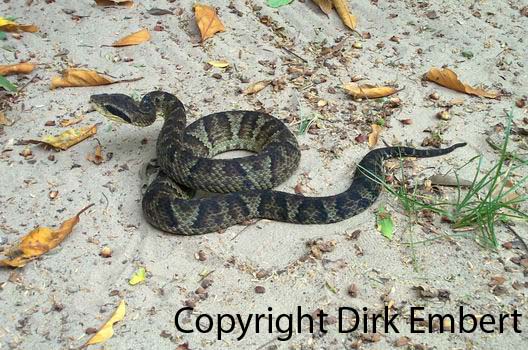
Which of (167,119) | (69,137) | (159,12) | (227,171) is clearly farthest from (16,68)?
(227,171)

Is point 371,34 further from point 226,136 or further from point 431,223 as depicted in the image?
point 431,223

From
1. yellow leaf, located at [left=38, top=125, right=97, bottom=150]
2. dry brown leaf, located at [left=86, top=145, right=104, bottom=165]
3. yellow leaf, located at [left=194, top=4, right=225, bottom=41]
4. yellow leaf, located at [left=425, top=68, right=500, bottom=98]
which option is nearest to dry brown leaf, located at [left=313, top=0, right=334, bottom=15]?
yellow leaf, located at [left=194, top=4, right=225, bottom=41]

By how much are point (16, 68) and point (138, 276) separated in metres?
3.29

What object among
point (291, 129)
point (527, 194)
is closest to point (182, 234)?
point (291, 129)

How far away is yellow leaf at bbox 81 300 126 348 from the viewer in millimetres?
4047

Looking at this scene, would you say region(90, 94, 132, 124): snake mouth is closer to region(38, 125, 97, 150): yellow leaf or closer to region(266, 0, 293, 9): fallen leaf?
region(38, 125, 97, 150): yellow leaf

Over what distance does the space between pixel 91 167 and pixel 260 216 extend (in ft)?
5.70

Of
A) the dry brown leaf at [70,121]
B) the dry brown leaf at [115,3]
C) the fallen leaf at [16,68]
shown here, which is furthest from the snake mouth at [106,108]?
the dry brown leaf at [115,3]

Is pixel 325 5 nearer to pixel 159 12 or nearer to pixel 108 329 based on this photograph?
pixel 159 12

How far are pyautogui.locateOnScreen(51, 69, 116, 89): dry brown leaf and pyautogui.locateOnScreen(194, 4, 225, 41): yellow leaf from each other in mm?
1300

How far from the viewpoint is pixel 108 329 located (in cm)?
412

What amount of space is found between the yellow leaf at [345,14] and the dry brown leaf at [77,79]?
288cm

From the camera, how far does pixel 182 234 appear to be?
4.97 m

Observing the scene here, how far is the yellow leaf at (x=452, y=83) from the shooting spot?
631 centimetres
